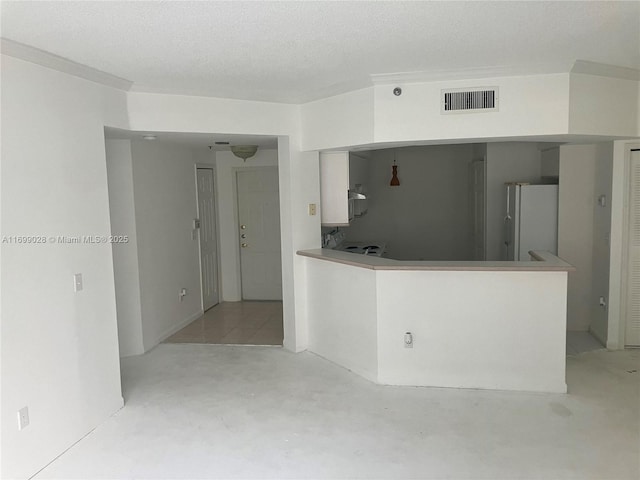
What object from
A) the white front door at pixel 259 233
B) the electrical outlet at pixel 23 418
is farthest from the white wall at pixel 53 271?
the white front door at pixel 259 233

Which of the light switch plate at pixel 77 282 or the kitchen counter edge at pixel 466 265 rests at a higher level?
the light switch plate at pixel 77 282

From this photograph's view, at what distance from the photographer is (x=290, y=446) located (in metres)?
3.20

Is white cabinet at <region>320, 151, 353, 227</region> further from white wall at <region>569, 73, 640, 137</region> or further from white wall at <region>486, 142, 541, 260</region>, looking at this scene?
white wall at <region>569, 73, 640, 137</region>

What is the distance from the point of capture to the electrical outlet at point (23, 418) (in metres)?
2.83

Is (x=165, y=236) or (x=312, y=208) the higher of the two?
(x=312, y=208)

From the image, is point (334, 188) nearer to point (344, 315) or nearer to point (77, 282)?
point (344, 315)

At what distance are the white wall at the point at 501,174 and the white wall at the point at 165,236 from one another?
3.66m

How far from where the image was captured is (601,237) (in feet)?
16.1

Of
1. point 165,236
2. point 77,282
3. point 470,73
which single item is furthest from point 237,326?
point 470,73

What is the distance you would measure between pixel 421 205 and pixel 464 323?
3876 mm

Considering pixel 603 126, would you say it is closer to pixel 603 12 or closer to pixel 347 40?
pixel 603 12

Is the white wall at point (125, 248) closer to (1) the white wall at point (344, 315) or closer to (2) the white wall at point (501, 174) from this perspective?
(1) the white wall at point (344, 315)

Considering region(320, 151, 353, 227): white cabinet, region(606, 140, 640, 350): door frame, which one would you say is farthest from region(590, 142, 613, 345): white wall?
region(320, 151, 353, 227): white cabinet

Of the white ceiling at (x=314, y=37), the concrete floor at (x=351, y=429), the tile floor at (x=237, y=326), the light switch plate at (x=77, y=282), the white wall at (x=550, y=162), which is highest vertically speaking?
the white ceiling at (x=314, y=37)
